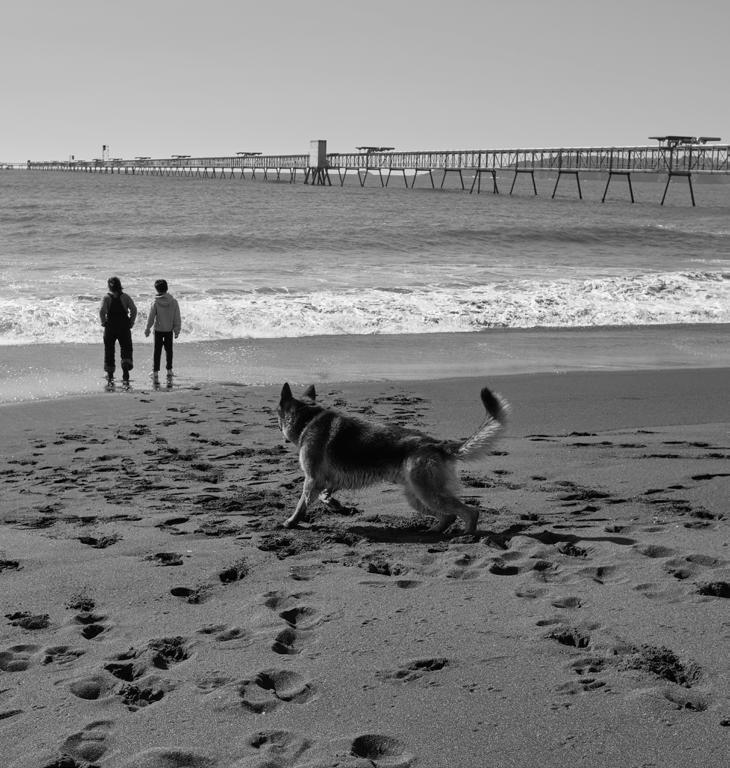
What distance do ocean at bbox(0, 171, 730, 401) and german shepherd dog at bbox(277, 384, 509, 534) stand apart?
5.36m

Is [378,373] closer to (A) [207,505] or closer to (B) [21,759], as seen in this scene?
(A) [207,505]

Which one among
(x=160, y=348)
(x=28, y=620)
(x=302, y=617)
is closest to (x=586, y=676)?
(x=302, y=617)

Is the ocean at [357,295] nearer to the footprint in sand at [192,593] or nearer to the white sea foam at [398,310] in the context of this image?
Answer: the white sea foam at [398,310]

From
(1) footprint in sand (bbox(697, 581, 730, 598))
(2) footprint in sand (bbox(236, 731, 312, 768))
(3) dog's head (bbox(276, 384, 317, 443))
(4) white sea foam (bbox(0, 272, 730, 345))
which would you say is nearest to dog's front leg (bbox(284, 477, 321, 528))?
(3) dog's head (bbox(276, 384, 317, 443))

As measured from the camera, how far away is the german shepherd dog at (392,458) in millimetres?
5070

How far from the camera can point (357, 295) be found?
1858 cm

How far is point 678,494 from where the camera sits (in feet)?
18.6

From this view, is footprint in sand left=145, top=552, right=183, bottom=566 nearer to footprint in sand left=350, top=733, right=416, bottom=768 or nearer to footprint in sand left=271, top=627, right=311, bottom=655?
footprint in sand left=271, top=627, right=311, bottom=655

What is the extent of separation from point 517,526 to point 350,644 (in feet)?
6.16

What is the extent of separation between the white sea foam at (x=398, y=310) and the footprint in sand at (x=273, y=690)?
11639 millimetres

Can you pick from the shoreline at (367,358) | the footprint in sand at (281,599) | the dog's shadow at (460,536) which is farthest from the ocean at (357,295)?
the footprint in sand at (281,599)

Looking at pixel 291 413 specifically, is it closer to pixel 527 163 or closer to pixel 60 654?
pixel 60 654

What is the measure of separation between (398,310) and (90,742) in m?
14.5

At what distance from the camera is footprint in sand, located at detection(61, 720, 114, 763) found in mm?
2826
